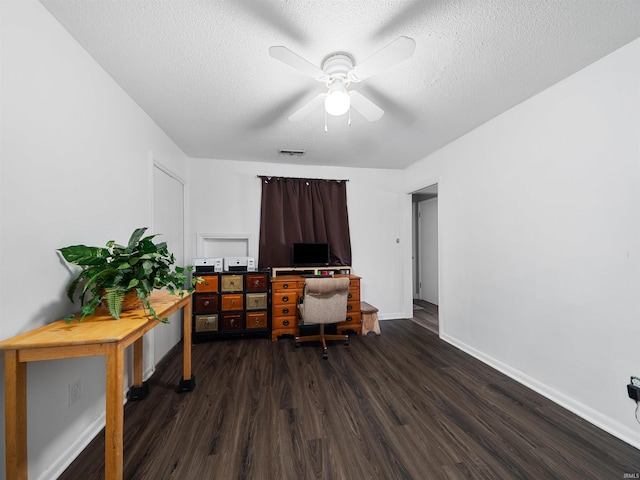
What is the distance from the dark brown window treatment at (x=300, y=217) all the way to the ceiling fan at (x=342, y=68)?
194 cm

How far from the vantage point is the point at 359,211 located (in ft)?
13.1

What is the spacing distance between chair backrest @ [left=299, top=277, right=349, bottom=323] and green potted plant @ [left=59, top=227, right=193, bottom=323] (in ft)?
4.93

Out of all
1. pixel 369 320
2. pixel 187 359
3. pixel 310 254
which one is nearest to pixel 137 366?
pixel 187 359

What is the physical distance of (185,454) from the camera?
144cm

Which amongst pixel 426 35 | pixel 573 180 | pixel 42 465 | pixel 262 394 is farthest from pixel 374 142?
pixel 42 465

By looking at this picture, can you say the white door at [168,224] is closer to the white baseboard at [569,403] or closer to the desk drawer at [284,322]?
the desk drawer at [284,322]

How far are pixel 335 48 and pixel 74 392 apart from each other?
8.51 ft

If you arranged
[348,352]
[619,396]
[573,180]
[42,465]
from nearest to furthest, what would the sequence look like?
[42,465]
[619,396]
[573,180]
[348,352]

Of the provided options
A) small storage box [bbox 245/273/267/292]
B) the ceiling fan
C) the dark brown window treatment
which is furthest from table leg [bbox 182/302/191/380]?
the ceiling fan

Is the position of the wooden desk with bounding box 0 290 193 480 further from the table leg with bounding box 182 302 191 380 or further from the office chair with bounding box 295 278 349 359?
the office chair with bounding box 295 278 349 359

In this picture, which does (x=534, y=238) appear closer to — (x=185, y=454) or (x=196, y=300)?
(x=185, y=454)

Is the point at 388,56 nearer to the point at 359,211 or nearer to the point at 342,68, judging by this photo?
the point at 342,68

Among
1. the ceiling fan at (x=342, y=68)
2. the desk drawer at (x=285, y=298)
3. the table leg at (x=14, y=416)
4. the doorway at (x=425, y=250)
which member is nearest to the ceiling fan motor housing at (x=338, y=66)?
the ceiling fan at (x=342, y=68)

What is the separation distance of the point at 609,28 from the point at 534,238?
4.55 feet
